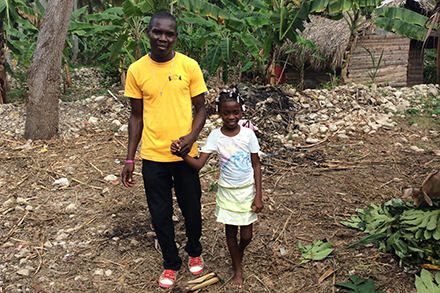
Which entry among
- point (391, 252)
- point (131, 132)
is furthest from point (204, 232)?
point (391, 252)

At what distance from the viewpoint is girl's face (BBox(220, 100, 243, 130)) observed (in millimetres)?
2219

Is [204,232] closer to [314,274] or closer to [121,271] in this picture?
[121,271]

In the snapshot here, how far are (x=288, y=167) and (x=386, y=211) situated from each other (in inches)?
69.6

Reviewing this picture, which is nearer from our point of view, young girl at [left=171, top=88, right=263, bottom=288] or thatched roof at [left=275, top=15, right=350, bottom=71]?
young girl at [left=171, top=88, right=263, bottom=288]

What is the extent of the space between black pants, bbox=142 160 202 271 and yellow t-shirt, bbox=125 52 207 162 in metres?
0.09

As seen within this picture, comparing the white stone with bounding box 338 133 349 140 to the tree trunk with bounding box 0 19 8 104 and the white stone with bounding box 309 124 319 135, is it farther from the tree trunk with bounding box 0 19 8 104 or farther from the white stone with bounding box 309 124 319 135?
the tree trunk with bounding box 0 19 8 104

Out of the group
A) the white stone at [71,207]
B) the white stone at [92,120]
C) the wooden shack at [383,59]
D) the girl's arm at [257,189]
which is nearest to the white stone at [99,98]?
the white stone at [92,120]

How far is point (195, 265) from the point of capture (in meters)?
2.66

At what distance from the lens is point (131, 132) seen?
7.87 ft

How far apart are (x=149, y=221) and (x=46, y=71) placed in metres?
3.23

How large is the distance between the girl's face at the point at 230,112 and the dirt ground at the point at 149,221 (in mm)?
1207

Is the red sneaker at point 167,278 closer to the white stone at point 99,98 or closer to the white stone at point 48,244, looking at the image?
the white stone at point 48,244

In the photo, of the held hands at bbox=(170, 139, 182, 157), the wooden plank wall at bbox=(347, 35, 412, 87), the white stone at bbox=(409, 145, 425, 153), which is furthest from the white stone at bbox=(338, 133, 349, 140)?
the wooden plank wall at bbox=(347, 35, 412, 87)

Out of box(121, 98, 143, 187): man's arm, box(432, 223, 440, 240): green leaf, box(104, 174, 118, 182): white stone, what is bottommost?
box(104, 174, 118, 182): white stone
